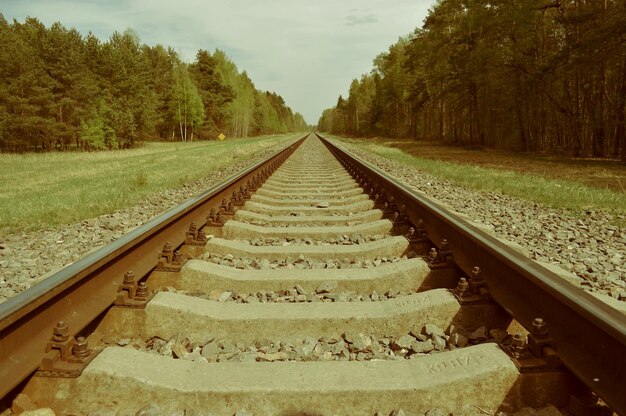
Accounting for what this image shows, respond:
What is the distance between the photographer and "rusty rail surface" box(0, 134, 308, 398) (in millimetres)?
1712

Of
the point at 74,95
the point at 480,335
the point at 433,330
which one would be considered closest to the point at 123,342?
the point at 433,330

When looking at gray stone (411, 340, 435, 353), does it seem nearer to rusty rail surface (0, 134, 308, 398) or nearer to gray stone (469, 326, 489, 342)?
gray stone (469, 326, 489, 342)

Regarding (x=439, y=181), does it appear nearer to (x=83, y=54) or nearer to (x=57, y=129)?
(x=57, y=129)

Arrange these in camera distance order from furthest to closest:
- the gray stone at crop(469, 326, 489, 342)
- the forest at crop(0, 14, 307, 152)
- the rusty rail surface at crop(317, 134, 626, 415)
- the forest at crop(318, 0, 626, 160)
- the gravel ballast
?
the forest at crop(0, 14, 307, 152)
the forest at crop(318, 0, 626, 160)
the gravel ballast
the gray stone at crop(469, 326, 489, 342)
the rusty rail surface at crop(317, 134, 626, 415)

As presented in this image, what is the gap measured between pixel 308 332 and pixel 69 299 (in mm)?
1177

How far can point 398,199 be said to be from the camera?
17.9 feet

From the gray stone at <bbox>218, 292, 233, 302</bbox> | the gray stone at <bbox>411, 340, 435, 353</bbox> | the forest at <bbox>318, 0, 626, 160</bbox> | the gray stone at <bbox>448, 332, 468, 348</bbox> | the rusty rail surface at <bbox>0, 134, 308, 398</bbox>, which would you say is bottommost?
the gray stone at <bbox>411, 340, 435, 353</bbox>

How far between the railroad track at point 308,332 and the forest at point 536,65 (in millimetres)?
17745

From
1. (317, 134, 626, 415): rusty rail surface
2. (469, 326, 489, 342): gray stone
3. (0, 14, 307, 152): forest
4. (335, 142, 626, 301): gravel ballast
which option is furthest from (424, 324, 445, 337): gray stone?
(0, 14, 307, 152): forest

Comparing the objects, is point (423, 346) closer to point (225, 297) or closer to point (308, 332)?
point (308, 332)

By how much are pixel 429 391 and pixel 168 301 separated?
142cm

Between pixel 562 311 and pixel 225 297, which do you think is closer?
pixel 562 311

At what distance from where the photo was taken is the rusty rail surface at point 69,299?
1.71m

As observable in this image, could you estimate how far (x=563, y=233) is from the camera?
15.9ft
